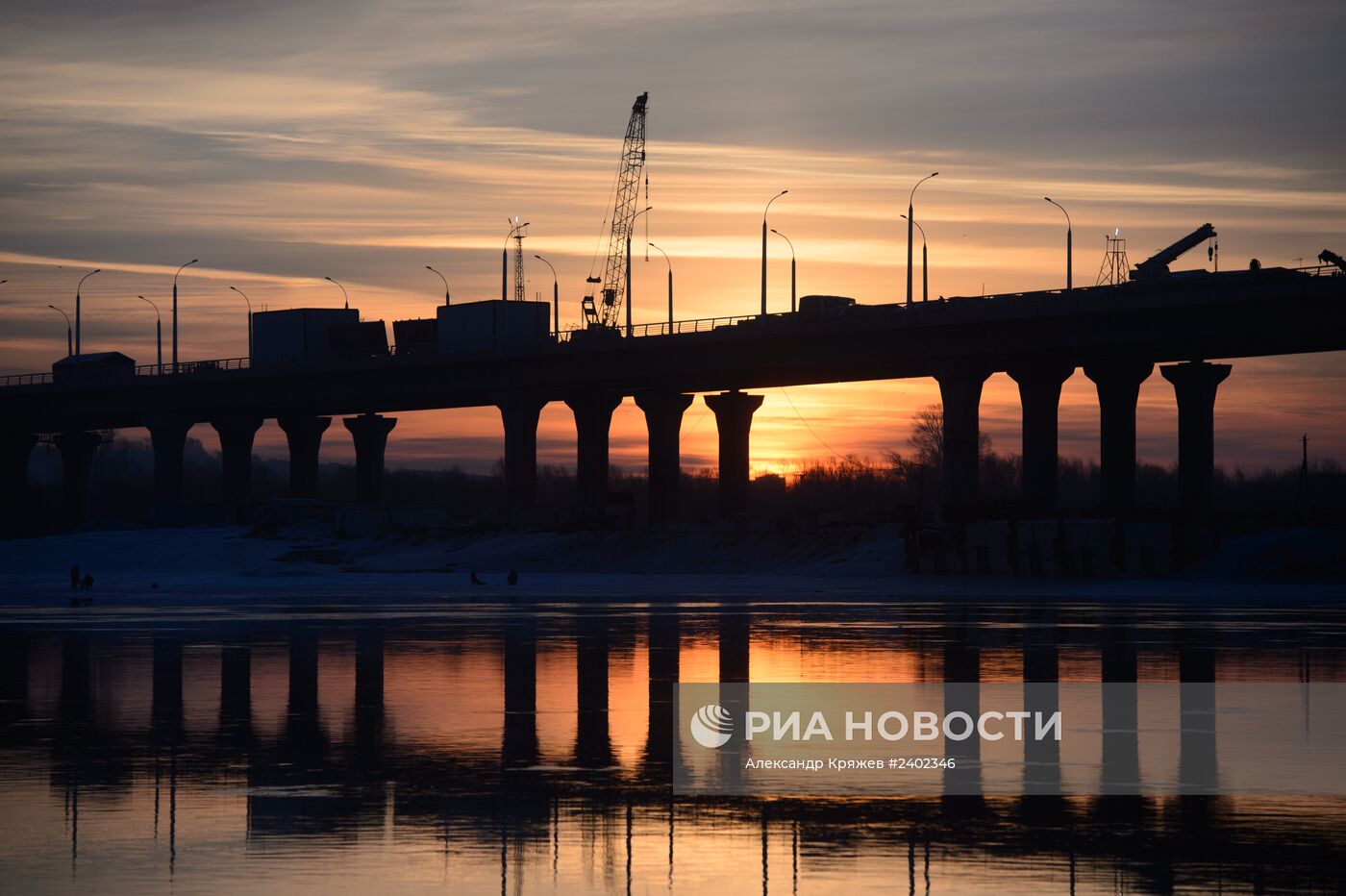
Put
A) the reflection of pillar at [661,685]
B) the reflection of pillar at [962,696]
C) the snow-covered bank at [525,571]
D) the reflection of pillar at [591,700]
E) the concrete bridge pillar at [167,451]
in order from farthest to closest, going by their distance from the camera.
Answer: the concrete bridge pillar at [167,451] < the snow-covered bank at [525,571] < the reflection of pillar at [661,685] < the reflection of pillar at [591,700] < the reflection of pillar at [962,696]

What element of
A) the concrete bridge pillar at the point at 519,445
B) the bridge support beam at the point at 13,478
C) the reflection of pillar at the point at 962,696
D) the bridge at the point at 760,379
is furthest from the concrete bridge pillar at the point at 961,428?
the bridge support beam at the point at 13,478

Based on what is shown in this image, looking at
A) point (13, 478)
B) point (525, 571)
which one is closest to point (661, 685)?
point (525, 571)

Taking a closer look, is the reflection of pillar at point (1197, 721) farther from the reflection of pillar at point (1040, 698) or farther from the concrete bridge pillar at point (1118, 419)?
the concrete bridge pillar at point (1118, 419)

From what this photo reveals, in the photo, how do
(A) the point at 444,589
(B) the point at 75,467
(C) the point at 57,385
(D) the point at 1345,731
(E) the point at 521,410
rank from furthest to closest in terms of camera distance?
(B) the point at 75,467 → (C) the point at 57,385 → (E) the point at 521,410 → (A) the point at 444,589 → (D) the point at 1345,731

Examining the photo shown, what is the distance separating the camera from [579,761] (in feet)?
63.0

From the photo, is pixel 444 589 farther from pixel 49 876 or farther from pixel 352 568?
pixel 49 876

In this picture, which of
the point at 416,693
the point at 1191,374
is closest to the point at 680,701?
the point at 416,693

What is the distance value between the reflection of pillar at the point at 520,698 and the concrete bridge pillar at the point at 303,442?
125 meters

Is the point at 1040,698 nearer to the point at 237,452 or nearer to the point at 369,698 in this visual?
the point at 369,698

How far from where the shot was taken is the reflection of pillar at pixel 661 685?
2009cm

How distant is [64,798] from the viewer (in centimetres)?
1662

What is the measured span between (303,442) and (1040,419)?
82753mm

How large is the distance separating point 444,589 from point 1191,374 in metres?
54.3

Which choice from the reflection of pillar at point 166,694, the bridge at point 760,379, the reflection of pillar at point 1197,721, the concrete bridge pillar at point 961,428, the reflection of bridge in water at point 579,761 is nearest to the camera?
the reflection of bridge in water at point 579,761
